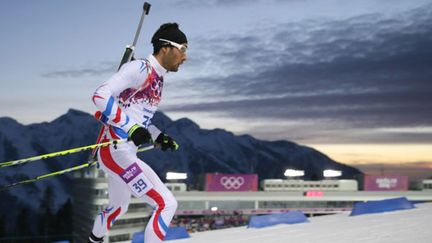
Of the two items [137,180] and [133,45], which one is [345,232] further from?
[133,45]

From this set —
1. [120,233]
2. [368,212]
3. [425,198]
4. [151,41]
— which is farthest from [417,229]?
[425,198]

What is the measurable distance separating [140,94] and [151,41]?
1.83ft

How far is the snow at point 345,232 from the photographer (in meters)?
6.71

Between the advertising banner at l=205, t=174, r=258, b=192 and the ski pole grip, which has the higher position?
the ski pole grip

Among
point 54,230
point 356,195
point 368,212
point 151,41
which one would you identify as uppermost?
point 151,41

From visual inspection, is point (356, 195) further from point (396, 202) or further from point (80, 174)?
point (396, 202)

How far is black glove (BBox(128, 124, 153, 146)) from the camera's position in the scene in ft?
14.6

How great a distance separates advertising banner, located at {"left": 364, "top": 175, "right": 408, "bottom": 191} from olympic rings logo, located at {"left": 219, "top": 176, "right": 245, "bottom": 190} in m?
22.6

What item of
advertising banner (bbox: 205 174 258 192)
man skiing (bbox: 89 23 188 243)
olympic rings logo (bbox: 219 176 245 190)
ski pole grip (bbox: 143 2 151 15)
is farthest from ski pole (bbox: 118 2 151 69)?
olympic rings logo (bbox: 219 176 245 190)

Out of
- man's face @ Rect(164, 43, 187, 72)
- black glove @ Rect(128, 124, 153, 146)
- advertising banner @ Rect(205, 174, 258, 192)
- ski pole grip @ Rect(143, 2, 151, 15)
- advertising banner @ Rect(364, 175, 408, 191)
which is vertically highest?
ski pole grip @ Rect(143, 2, 151, 15)

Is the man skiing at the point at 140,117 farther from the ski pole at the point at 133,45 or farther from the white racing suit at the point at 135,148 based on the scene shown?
the ski pole at the point at 133,45

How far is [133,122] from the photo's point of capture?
4598 mm

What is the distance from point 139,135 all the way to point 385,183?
101m

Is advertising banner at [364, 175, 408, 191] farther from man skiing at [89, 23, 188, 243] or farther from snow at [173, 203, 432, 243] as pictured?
man skiing at [89, 23, 188, 243]
